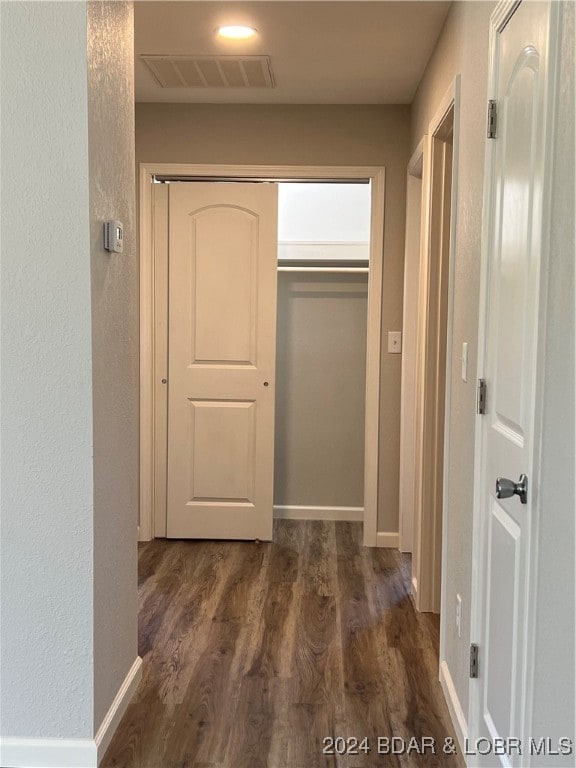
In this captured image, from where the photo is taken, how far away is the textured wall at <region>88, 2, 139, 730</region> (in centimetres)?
203

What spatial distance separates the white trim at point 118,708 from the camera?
2.09m

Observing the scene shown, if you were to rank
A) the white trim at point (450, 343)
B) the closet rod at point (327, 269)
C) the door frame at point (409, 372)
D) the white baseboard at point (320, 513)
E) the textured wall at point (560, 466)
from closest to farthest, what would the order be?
the textured wall at point (560, 466) → the white trim at point (450, 343) → the door frame at point (409, 372) → the closet rod at point (327, 269) → the white baseboard at point (320, 513)

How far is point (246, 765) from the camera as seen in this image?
208 centimetres

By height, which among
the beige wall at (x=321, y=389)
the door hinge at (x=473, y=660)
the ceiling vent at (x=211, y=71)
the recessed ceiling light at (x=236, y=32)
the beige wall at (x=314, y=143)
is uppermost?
the ceiling vent at (x=211, y=71)

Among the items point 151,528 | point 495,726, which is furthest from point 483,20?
point 151,528

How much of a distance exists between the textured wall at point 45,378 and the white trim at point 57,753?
0.02 metres

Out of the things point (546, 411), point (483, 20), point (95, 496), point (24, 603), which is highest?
point (483, 20)

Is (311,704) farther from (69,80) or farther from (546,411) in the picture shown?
(69,80)

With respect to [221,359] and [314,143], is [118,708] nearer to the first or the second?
[221,359]

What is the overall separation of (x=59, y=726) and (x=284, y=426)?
2875 mm

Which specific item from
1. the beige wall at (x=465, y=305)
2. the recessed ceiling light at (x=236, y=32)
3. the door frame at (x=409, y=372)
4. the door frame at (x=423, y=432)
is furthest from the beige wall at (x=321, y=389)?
the beige wall at (x=465, y=305)

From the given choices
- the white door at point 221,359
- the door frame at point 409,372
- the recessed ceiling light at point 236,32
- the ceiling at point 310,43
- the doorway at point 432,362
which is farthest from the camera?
the white door at point 221,359

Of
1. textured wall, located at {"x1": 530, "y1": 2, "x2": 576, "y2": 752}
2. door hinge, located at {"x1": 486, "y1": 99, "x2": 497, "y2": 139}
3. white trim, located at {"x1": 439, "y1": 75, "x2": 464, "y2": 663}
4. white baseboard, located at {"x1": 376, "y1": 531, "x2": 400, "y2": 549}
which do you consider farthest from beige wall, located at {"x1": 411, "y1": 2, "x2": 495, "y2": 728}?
white baseboard, located at {"x1": 376, "y1": 531, "x2": 400, "y2": 549}

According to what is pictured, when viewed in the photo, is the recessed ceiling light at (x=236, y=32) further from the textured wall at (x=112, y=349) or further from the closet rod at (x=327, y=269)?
the closet rod at (x=327, y=269)
